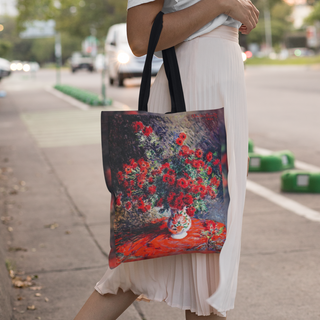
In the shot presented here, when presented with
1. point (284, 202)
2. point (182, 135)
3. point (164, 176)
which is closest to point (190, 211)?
point (164, 176)

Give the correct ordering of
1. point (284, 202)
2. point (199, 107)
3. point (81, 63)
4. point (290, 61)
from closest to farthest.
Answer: point (199, 107), point (284, 202), point (290, 61), point (81, 63)

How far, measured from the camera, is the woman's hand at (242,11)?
73.2 inches

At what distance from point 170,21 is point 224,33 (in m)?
0.21

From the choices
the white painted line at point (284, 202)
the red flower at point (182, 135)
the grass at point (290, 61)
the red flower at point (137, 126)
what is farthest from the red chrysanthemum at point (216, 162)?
the grass at point (290, 61)

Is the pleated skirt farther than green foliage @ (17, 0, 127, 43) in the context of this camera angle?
No

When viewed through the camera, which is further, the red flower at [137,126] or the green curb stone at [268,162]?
the green curb stone at [268,162]

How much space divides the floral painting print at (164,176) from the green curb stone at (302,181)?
3.84 metres

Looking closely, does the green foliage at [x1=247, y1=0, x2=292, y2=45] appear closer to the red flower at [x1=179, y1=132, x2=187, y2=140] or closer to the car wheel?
the car wheel

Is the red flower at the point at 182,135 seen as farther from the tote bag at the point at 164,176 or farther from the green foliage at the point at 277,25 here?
the green foliage at the point at 277,25

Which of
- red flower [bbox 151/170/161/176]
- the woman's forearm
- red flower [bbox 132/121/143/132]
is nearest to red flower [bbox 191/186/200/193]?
red flower [bbox 151/170/161/176]

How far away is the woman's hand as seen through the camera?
1.86 metres

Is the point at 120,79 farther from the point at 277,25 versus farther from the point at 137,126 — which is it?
the point at 277,25

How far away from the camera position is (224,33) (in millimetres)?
1896

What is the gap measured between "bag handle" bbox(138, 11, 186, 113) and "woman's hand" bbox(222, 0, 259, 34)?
0.75 ft
